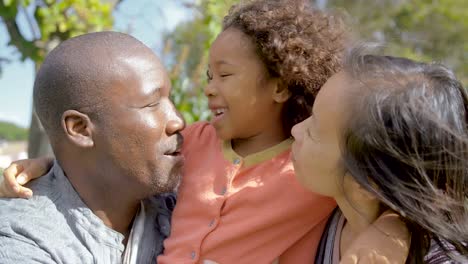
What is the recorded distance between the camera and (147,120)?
1.96 metres

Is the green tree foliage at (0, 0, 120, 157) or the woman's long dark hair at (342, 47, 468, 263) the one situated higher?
the woman's long dark hair at (342, 47, 468, 263)

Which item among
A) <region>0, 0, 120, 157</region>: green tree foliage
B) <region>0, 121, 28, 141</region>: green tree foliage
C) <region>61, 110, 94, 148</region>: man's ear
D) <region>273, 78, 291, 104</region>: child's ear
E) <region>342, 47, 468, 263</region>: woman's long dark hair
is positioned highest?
<region>342, 47, 468, 263</region>: woman's long dark hair

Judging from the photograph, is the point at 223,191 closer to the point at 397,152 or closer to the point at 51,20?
the point at 397,152

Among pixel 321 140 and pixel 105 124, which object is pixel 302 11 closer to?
pixel 321 140

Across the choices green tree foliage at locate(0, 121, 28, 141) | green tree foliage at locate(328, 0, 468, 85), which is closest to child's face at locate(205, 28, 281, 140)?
green tree foliage at locate(328, 0, 468, 85)

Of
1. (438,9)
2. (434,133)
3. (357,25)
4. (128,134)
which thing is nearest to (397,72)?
(434,133)

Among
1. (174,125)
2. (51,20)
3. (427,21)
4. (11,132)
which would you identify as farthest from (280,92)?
(11,132)

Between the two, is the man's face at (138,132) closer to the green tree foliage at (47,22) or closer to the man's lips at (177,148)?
the man's lips at (177,148)

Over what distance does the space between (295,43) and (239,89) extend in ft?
0.78

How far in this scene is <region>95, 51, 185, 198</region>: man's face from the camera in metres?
1.94

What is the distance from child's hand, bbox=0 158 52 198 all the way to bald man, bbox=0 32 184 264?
3cm

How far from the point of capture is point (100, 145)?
6.43 feet

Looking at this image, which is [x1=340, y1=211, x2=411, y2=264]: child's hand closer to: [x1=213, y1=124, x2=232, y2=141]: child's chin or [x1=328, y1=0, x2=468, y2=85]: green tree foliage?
[x1=213, y1=124, x2=232, y2=141]: child's chin

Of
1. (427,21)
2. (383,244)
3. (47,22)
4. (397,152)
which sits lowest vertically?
(427,21)
